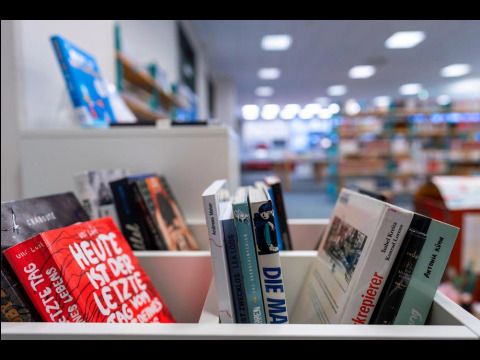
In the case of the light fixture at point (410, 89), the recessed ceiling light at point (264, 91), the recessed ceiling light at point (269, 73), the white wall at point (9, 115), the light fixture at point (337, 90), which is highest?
the recessed ceiling light at point (269, 73)

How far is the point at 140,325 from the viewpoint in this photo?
41 cm

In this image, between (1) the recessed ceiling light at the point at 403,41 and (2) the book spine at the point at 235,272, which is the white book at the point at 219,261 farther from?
(1) the recessed ceiling light at the point at 403,41

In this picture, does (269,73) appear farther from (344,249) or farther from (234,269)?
(234,269)

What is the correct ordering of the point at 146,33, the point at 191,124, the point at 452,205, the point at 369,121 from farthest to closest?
the point at 369,121 → the point at 146,33 → the point at 452,205 → the point at 191,124

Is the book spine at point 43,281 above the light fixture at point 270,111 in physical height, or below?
below

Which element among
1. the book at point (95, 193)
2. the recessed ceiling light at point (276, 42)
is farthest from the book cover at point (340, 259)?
the recessed ceiling light at point (276, 42)

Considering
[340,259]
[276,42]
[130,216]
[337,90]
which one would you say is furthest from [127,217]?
[337,90]

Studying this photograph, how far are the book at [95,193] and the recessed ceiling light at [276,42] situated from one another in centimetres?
532

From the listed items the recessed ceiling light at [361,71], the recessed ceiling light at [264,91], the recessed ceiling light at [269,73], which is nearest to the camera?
the recessed ceiling light at [361,71]

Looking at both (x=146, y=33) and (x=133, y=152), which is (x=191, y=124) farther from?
(x=146, y=33)

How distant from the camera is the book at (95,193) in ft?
2.84

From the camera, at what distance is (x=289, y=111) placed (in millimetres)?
13438

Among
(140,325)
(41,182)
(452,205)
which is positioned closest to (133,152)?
(41,182)
